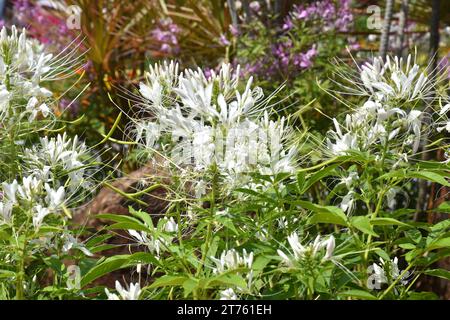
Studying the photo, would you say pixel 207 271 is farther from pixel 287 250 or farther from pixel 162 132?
pixel 162 132

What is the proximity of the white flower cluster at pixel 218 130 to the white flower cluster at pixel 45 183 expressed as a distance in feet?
0.70

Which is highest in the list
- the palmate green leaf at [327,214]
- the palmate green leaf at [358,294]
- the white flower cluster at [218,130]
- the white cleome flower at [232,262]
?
the white flower cluster at [218,130]

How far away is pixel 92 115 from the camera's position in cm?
601

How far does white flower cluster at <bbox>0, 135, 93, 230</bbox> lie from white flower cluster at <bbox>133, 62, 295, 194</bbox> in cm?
21

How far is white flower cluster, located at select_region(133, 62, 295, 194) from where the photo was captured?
178 centimetres

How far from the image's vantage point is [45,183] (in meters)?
1.88

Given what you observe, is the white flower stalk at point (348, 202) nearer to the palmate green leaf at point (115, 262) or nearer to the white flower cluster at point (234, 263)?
the white flower cluster at point (234, 263)

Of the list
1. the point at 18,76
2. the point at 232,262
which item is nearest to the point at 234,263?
the point at 232,262

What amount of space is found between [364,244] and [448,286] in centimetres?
235

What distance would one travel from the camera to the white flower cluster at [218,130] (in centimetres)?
178

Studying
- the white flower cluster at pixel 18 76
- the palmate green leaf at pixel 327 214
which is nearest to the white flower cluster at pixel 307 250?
the palmate green leaf at pixel 327 214

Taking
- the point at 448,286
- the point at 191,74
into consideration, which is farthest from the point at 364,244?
the point at 448,286

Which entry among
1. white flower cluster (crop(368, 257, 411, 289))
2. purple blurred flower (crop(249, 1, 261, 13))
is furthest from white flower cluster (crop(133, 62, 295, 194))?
purple blurred flower (crop(249, 1, 261, 13))

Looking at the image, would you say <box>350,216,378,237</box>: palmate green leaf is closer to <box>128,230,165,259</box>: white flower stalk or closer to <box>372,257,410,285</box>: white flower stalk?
<box>372,257,410,285</box>: white flower stalk
